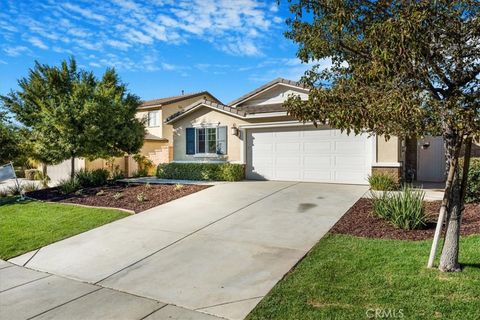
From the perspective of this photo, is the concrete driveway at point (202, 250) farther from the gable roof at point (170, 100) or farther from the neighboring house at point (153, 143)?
the gable roof at point (170, 100)

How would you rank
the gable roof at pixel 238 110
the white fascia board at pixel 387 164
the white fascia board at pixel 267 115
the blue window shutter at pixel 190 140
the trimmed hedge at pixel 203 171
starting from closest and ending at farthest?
the white fascia board at pixel 387 164 < the white fascia board at pixel 267 115 < the gable roof at pixel 238 110 < the trimmed hedge at pixel 203 171 < the blue window shutter at pixel 190 140

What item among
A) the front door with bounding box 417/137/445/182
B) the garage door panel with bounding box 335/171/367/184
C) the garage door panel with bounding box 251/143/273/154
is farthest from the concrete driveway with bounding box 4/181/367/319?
the front door with bounding box 417/137/445/182

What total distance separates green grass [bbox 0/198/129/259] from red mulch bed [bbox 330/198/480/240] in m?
6.00

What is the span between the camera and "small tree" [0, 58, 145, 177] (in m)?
12.7

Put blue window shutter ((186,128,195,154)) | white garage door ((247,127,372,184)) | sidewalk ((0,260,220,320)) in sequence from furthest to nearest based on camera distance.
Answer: blue window shutter ((186,128,195,154)) → white garage door ((247,127,372,184)) → sidewalk ((0,260,220,320))

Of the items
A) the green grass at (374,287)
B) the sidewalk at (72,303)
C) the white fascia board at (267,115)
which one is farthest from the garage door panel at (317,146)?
the sidewalk at (72,303)

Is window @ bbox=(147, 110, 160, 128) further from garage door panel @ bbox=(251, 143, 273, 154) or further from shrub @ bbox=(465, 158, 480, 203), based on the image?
shrub @ bbox=(465, 158, 480, 203)

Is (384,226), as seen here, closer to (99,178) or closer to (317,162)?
(317,162)

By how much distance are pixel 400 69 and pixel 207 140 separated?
500 inches

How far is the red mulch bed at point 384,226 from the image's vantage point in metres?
6.04

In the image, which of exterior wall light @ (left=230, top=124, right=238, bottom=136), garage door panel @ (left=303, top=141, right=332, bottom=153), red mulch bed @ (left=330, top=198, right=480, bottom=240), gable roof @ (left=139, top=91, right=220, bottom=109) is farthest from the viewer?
gable roof @ (left=139, top=91, right=220, bottom=109)

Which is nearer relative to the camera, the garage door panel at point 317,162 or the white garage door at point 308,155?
the white garage door at point 308,155

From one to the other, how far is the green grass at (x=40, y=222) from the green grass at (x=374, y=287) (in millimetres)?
5599

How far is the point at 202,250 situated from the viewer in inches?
231
